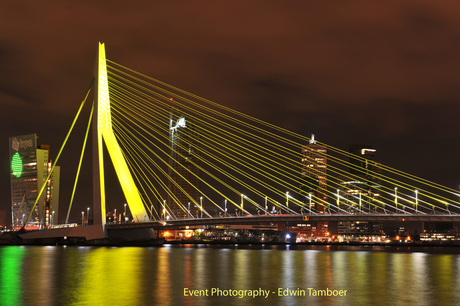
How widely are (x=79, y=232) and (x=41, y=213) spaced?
354ft

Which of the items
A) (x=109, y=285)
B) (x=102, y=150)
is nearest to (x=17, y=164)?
(x=102, y=150)

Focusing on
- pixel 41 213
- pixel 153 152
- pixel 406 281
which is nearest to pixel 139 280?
pixel 406 281

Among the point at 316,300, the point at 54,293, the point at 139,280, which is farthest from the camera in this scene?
the point at 139,280

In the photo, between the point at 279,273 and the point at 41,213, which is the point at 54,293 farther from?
the point at 41,213

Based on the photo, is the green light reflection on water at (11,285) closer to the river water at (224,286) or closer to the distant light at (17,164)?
the river water at (224,286)

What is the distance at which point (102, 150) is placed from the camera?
50031 millimetres

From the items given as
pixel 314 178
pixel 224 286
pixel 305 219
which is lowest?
pixel 224 286

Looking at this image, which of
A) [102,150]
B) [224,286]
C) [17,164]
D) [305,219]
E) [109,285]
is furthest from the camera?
[17,164]

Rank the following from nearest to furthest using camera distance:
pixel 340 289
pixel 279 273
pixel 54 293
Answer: pixel 54 293 → pixel 340 289 → pixel 279 273

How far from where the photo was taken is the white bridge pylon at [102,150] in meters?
49.1

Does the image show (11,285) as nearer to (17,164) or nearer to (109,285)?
(109,285)

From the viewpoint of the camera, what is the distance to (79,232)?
5762 cm

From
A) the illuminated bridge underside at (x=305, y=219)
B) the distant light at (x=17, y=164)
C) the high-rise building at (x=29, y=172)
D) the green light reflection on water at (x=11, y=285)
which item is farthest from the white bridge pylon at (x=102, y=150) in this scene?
the distant light at (x=17, y=164)

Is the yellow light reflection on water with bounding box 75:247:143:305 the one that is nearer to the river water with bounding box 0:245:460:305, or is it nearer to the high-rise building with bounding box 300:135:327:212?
the river water with bounding box 0:245:460:305
